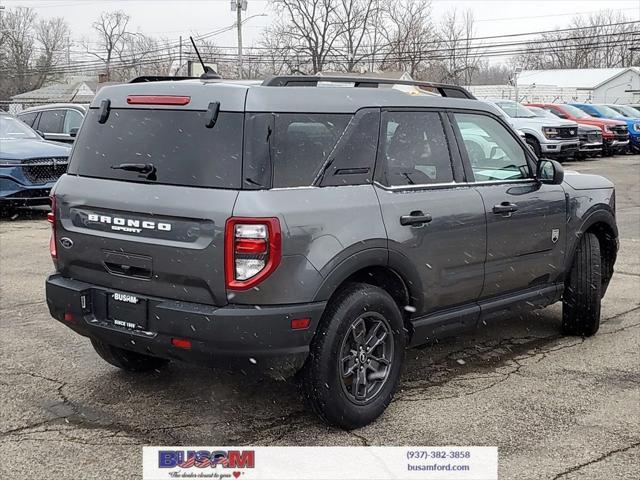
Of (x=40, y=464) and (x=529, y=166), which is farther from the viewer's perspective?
(x=529, y=166)

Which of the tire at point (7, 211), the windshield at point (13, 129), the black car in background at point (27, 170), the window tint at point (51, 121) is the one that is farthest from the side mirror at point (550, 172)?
the window tint at point (51, 121)

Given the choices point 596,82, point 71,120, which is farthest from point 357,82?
point 596,82

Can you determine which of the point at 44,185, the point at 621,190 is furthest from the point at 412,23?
the point at 44,185

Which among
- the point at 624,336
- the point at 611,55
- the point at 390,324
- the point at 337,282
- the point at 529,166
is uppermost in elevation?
the point at 611,55

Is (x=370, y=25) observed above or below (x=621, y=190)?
above

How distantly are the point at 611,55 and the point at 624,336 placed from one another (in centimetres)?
8010

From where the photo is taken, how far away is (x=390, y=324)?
4367mm

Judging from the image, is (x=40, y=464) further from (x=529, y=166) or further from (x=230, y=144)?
(x=529, y=166)

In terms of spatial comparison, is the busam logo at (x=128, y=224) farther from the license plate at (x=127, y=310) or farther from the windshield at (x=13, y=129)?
the windshield at (x=13, y=129)

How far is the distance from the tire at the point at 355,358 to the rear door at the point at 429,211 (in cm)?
28

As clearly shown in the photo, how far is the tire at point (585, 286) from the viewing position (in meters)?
5.89

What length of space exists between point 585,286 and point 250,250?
322cm

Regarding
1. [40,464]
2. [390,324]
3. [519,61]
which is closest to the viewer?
[40,464]

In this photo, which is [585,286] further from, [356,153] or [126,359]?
[126,359]
